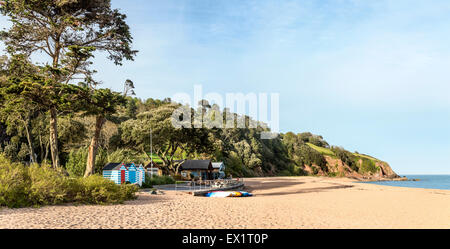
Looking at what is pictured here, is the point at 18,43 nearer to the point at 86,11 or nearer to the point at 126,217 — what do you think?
the point at 86,11

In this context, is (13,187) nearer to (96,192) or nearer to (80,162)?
(96,192)

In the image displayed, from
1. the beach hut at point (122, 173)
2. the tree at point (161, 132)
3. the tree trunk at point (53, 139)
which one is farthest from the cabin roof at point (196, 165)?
the tree trunk at point (53, 139)

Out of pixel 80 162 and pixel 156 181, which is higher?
pixel 80 162

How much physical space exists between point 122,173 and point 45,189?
10.7m

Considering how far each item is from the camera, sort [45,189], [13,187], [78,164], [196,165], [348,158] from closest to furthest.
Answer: [13,187] → [45,189] → [78,164] → [196,165] → [348,158]

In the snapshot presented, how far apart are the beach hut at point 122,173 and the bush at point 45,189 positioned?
24.0 feet

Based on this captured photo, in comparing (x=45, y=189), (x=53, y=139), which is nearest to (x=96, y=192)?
(x=45, y=189)

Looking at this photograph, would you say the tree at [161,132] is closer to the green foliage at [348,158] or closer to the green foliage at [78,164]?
the green foliage at [78,164]

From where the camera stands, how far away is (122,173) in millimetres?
24359

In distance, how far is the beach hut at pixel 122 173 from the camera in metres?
23.9

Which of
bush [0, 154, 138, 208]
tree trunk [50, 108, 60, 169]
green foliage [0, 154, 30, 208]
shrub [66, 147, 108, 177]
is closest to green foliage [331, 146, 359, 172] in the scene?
→ shrub [66, 147, 108, 177]

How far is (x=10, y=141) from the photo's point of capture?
44594 millimetres

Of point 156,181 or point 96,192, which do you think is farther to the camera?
point 156,181
